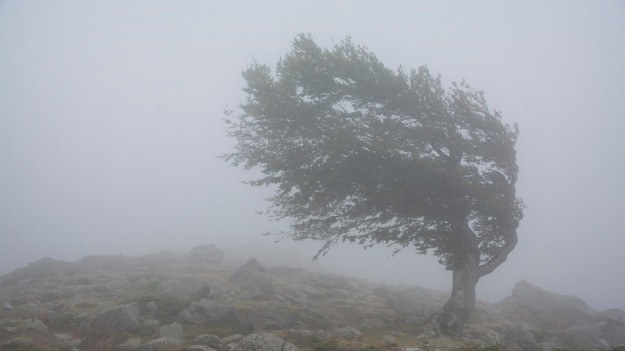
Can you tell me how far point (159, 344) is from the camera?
13406 mm

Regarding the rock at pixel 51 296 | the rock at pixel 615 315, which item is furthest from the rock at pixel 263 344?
the rock at pixel 615 315

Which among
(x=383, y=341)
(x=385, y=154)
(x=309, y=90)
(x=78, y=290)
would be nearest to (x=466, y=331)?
(x=383, y=341)

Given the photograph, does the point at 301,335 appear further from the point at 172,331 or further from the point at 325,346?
the point at 172,331

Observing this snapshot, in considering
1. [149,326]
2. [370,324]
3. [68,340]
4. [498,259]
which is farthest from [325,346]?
[498,259]

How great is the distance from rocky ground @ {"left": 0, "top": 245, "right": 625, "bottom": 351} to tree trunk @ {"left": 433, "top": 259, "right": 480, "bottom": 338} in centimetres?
80

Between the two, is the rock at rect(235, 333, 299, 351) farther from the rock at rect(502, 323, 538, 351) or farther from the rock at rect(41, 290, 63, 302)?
the rock at rect(41, 290, 63, 302)

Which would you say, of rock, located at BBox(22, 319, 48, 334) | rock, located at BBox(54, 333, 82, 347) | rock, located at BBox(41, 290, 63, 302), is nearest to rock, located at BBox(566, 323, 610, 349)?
rock, located at BBox(54, 333, 82, 347)

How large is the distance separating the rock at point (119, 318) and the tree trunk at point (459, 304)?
1447 cm

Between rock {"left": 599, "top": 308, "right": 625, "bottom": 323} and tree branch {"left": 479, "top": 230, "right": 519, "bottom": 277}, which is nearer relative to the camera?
tree branch {"left": 479, "top": 230, "right": 519, "bottom": 277}

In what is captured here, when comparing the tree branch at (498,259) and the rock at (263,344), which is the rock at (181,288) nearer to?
the rock at (263,344)

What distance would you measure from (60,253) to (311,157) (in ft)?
521

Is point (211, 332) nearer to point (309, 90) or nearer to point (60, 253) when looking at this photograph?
point (309, 90)

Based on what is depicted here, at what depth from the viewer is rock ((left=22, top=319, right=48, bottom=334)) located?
15159 millimetres

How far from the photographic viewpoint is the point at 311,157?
19.9m
